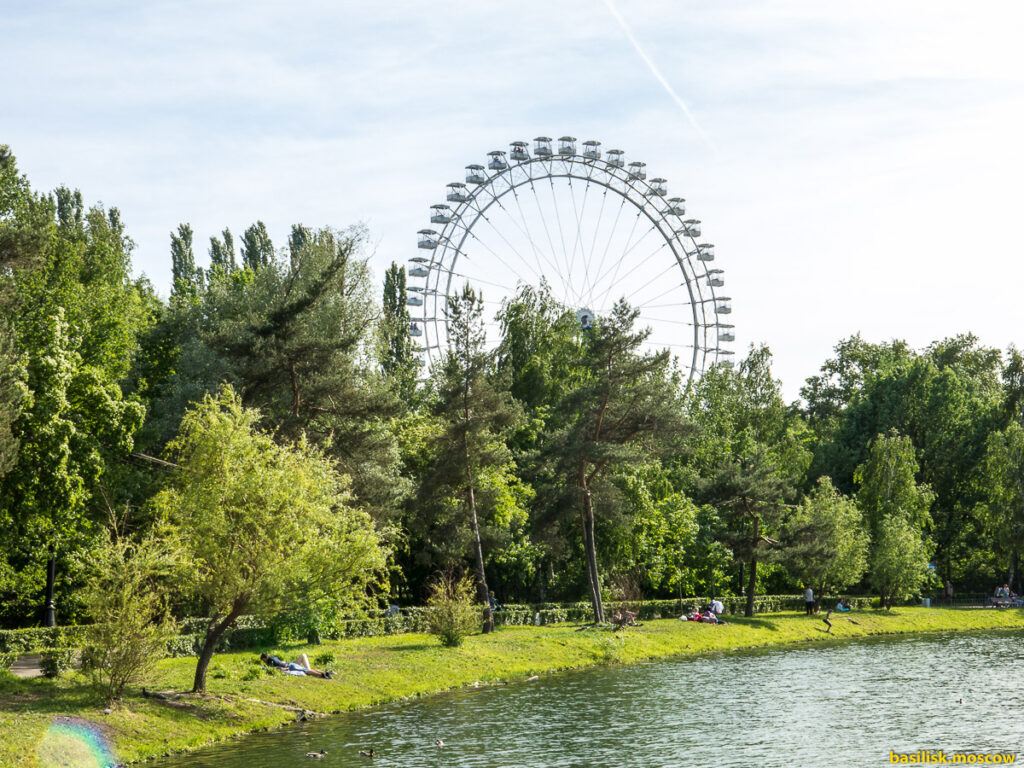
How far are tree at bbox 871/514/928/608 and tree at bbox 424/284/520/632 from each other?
97.6ft

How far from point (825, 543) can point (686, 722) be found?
3619 centimetres

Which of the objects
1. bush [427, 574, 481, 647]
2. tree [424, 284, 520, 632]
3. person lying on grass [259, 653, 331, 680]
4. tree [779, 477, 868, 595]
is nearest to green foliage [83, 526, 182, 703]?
person lying on grass [259, 653, 331, 680]

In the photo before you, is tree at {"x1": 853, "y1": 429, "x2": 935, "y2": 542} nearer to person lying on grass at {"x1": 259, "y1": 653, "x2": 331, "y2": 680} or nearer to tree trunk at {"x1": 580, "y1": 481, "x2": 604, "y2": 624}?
tree trunk at {"x1": 580, "y1": 481, "x2": 604, "y2": 624}

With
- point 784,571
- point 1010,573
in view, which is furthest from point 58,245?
point 1010,573

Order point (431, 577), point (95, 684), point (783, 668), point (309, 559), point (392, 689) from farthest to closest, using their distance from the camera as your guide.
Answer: point (431, 577)
point (783, 668)
point (392, 689)
point (309, 559)
point (95, 684)

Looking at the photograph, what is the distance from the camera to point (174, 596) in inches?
1592

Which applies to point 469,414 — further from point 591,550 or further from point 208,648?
point 208,648

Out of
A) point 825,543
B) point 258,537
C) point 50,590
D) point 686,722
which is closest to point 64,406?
point 50,590

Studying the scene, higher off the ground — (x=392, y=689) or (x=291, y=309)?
(x=291, y=309)

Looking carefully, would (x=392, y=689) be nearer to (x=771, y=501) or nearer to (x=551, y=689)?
(x=551, y=689)

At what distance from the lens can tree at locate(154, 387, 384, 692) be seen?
29386 millimetres

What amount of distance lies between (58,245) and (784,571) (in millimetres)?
51643

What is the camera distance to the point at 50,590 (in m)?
43.7

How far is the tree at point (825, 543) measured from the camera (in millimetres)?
60906
